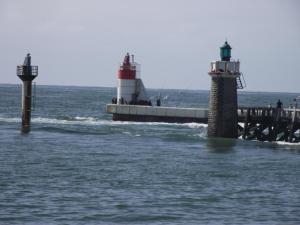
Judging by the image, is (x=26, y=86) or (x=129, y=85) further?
(x=129, y=85)

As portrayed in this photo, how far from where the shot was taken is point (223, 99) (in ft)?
156

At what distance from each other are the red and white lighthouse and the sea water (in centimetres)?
1599

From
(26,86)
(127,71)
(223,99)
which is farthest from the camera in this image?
(127,71)

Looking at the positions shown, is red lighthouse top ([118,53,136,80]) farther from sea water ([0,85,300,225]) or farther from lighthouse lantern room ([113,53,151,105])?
sea water ([0,85,300,225])

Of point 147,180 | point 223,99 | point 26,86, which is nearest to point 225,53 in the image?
point 223,99

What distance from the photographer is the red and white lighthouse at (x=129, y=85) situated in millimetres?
68188

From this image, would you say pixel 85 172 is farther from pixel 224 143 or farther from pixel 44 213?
pixel 224 143

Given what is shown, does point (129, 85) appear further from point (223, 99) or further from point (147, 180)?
point (147, 180)

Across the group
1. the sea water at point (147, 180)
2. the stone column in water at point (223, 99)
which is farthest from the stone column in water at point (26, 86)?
the stone column in water at point (223, 99)

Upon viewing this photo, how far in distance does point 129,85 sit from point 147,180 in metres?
36.1

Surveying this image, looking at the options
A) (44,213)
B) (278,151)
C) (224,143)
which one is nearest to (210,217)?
(44,213)

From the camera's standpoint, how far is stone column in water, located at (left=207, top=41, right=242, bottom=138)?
1882 inches

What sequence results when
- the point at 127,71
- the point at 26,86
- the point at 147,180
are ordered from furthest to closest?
the point at 127,71, the point at 26,86, the point at 147,180

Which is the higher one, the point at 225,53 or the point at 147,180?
the point at 225,53
